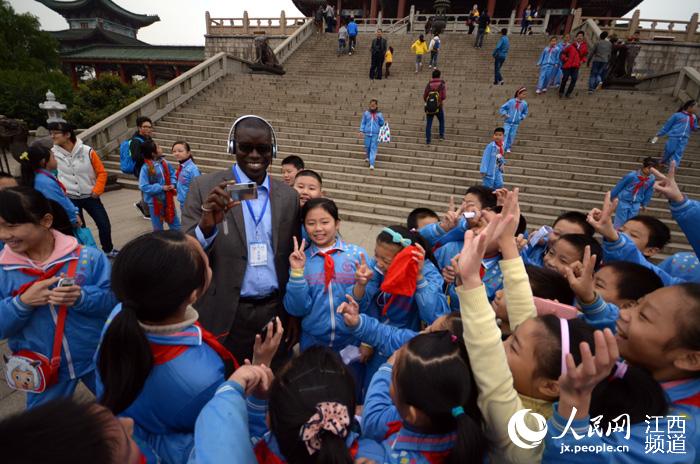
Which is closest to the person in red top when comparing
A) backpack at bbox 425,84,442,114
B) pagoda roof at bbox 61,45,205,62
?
backpack at bbox 425,84,442,114

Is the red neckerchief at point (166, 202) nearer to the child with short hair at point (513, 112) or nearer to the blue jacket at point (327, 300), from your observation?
the blue jacket at point (327, 300)

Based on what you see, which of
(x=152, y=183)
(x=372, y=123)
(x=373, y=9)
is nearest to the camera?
(x=152, y=183)

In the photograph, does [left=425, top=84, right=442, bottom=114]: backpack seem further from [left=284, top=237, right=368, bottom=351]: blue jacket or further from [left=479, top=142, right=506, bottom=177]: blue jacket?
[left=284, top=237, right=368, bottom=351]: blue jacket

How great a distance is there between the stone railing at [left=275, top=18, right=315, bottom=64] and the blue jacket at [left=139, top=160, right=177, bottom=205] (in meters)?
13.7

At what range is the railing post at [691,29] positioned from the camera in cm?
1496

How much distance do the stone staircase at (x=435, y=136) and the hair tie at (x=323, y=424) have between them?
19.0 feet

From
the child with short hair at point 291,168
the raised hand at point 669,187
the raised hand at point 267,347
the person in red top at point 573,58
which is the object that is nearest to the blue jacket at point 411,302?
the raised hand at point 267,347

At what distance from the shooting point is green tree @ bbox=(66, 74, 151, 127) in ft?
49.1

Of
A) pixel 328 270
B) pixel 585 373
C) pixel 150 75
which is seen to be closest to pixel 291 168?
pixel 328 270

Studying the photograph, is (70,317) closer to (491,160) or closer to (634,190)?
(491,160)

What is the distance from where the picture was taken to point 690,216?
2.07 m

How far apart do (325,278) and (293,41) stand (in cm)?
1894

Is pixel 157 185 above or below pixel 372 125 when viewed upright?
below

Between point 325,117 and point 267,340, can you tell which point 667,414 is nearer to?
point 267,340
